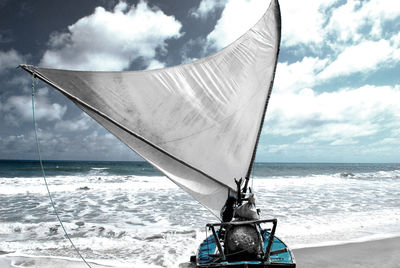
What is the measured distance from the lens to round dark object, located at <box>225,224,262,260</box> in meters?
3.63

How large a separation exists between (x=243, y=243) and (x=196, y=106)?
2.46m

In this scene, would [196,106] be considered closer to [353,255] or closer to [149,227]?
[353,255]

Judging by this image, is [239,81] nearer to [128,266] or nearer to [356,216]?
[128,266]

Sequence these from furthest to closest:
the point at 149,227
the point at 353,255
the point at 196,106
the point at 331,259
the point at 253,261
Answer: the point at 149,227 → the point at 353,255 → the point at 331,259 → the point at 196,106 → the point at 253,261

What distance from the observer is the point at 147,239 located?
26.6ft

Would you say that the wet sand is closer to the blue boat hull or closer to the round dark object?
the blue boat hull

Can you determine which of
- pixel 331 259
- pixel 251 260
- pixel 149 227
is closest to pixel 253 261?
pixel 251 260

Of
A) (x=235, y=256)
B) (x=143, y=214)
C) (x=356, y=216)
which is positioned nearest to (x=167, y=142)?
(x=235, y=256)

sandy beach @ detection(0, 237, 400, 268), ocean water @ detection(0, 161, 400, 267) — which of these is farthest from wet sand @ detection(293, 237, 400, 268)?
ocean water @ detection(0, 161, 400, 267)

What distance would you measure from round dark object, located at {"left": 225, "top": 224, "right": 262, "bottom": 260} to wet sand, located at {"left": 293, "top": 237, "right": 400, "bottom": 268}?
2.92m

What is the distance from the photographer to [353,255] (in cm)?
645

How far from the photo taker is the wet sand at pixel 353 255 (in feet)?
19.4

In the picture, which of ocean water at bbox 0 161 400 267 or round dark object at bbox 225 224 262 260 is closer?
round dark object at bbox 225 224 262 260

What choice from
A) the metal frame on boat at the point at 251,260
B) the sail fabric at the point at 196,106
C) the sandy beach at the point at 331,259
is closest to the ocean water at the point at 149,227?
the sandy beach at the point at 331,259
